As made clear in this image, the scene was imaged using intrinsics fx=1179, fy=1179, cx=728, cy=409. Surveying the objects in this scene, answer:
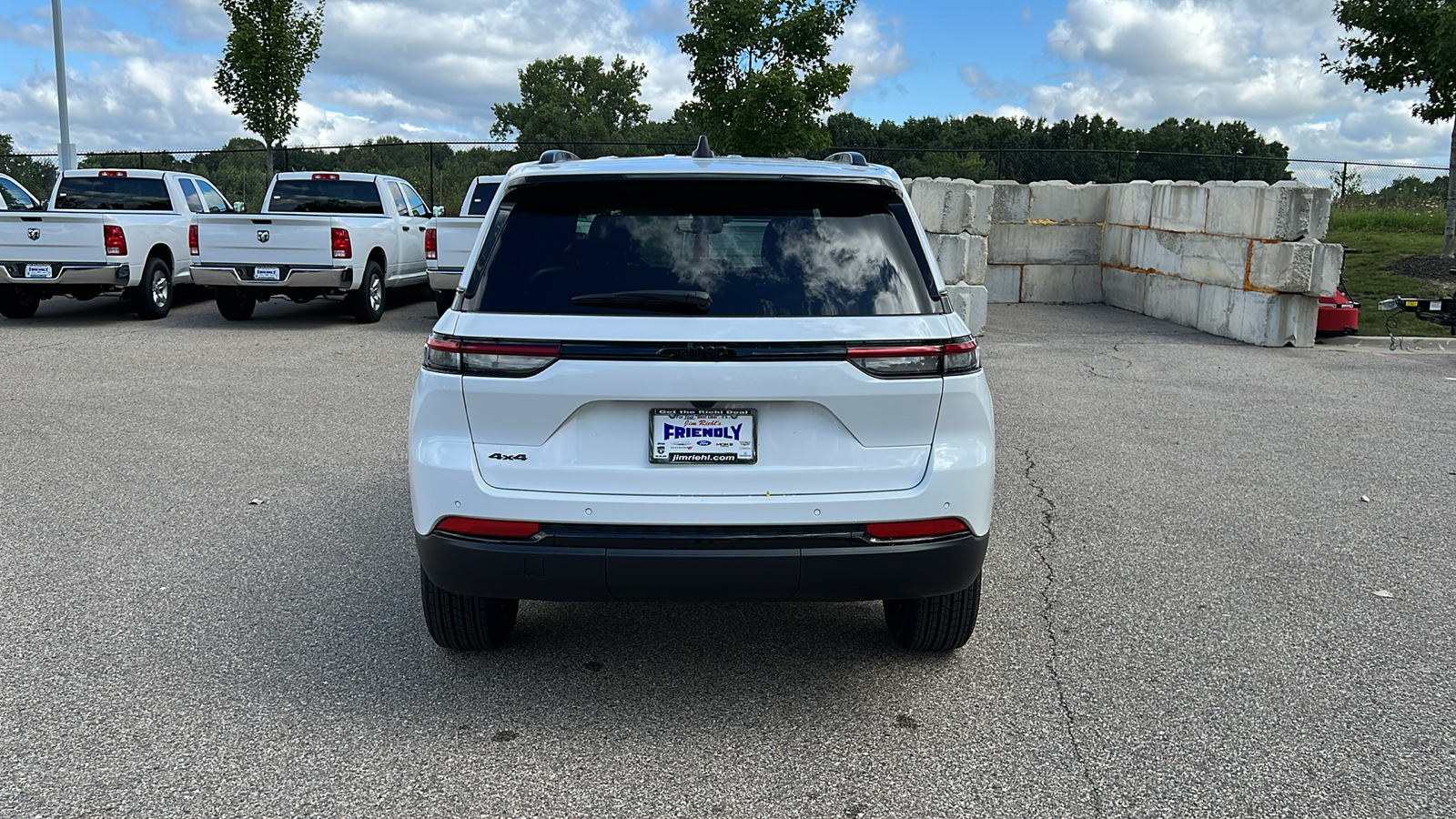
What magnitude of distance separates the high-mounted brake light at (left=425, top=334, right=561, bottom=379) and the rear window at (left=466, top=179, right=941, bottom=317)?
14 centimetres

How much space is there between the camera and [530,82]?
3885 inches

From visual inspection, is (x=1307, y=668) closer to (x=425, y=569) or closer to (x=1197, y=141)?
(x=425, y=569)

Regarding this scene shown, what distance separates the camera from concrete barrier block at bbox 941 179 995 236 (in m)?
14.2

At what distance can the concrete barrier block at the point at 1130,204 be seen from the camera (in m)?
17.2

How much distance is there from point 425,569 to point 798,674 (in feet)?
4.42

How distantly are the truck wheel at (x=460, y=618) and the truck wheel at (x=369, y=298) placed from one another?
11.7 metres

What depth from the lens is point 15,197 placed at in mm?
18859

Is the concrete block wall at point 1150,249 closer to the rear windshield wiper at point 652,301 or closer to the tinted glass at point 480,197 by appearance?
the tinted glass at point 480,197

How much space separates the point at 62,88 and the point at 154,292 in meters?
10.1

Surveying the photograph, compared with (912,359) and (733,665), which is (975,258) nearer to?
(733,665)

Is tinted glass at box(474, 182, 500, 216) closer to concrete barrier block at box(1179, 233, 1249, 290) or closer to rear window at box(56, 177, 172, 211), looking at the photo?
rear window at box(56, 177, 172, 211)

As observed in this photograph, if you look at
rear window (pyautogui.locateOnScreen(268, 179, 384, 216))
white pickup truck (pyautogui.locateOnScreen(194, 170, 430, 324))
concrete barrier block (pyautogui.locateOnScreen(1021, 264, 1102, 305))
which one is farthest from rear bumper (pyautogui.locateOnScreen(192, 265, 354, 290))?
concrete barrier block (pyautogui.locateOnScreen(1021, 264, 1102, 305))

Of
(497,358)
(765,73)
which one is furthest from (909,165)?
(497,358)

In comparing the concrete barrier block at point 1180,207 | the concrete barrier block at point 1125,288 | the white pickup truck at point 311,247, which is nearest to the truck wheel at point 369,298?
the white pickup truck at point 311,247
